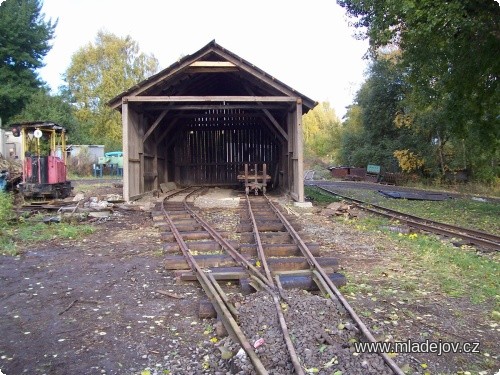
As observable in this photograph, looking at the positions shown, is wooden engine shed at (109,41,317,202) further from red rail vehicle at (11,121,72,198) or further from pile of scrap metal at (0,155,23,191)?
pile of scrap metal at (0,155,23,191)

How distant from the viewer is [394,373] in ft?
10.3

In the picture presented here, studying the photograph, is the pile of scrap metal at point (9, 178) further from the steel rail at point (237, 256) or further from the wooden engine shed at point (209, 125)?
the steel rail at point (237, 256)

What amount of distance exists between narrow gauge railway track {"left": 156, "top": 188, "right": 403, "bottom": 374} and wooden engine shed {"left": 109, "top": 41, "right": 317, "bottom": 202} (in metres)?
6.97

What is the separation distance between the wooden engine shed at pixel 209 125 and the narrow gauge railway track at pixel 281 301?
22.9ft

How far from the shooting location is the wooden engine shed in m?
14.5

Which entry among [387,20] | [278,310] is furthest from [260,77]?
[278,310]

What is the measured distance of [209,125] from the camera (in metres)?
23.6

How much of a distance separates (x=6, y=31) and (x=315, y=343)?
133ft

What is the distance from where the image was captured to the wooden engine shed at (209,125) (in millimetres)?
14500

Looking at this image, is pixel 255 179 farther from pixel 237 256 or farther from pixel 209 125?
pixel 237 256

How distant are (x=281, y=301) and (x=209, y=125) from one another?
19.7m

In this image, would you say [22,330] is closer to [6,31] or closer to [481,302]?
[481,302]

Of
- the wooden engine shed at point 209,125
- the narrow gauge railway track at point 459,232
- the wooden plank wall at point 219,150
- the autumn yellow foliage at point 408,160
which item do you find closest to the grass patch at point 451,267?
the narrow gauge railway track at point 459,232

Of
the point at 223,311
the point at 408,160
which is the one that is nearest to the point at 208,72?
the point at 223,311
